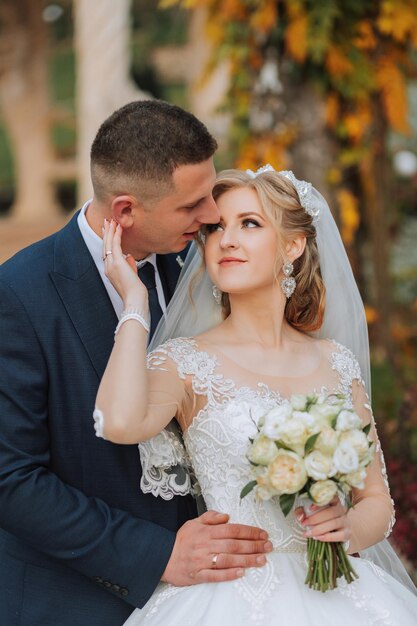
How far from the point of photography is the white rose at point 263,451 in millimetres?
2650

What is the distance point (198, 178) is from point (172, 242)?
24 cm

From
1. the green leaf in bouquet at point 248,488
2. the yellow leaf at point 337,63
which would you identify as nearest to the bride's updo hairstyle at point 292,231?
the green leaf in bouquet at point 248,488

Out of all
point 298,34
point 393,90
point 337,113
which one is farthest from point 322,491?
point 393,90

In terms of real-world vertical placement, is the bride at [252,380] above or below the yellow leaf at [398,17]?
below

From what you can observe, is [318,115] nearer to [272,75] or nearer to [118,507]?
[272,75]

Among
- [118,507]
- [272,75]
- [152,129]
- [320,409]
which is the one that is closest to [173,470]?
[118,507]

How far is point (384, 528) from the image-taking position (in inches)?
125

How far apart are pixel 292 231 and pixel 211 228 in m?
0.28

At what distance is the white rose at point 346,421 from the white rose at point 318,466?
0.33ft

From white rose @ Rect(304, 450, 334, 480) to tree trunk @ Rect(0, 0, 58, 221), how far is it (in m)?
9.34

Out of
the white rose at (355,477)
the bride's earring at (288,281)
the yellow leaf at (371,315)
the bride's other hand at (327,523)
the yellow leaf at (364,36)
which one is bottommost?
the yellow leaf at (371,315)

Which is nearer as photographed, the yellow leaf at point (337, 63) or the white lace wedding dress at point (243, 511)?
the white lace wedding dress at point (243, 511)

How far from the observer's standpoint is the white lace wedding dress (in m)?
2.87

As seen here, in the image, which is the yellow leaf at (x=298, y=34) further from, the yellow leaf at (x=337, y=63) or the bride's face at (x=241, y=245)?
the bride's face at (x=241, y=245)
